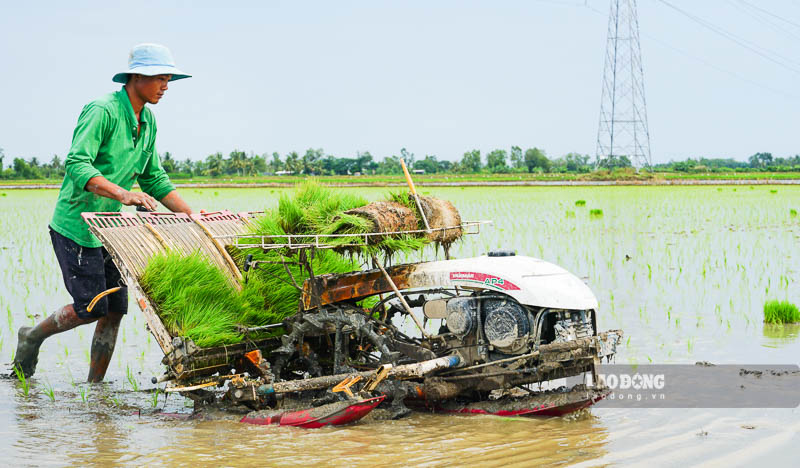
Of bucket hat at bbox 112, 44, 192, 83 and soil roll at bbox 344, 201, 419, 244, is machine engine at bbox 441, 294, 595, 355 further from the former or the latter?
bucket hat at bbox 112, 44, 192, 83

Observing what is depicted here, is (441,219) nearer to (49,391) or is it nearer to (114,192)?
(114,192)

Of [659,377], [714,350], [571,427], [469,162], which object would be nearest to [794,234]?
[714,350]

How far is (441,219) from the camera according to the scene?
4.99 m

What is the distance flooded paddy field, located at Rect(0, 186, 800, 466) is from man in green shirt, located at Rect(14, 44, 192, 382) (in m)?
0.68

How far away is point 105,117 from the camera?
5.03 metres

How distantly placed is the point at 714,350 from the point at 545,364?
2728 millimetres

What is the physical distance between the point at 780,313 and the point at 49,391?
5.93 m

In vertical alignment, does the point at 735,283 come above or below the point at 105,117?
below

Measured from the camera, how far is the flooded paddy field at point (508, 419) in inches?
166

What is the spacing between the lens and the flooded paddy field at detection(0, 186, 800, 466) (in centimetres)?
421

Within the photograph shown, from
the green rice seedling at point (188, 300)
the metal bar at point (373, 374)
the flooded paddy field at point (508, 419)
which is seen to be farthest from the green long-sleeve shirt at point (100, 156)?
the metal bar at point (373, 374)

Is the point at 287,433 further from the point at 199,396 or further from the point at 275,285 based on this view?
the point at 275,285

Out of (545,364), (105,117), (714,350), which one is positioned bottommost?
(714,350)

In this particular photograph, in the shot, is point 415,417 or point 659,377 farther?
point 659,377
